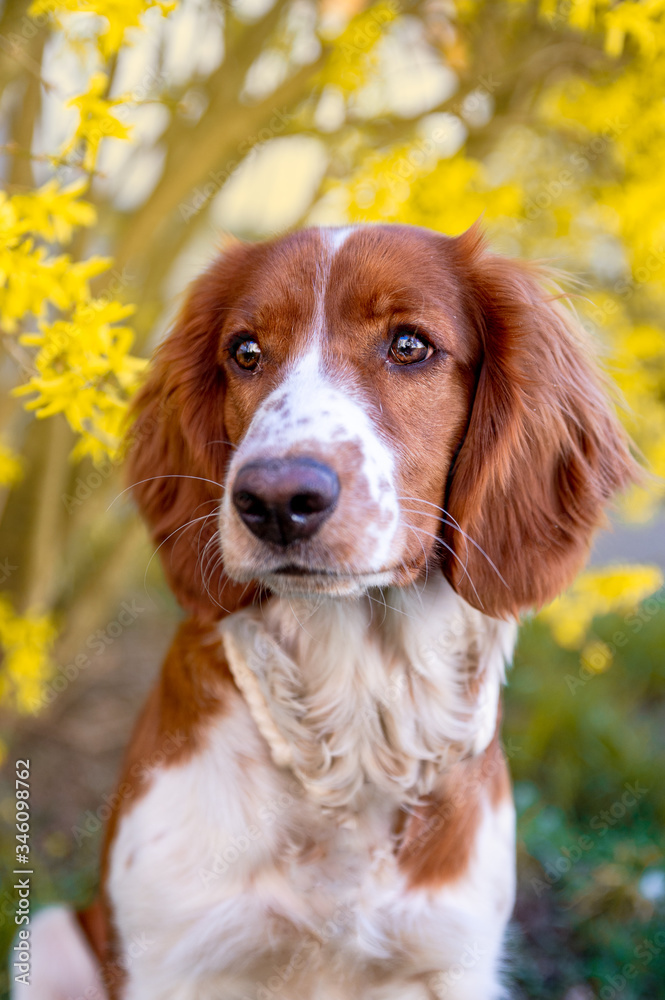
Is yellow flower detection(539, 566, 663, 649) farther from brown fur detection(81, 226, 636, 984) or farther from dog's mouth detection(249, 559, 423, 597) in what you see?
dog's mouth detection(249, 559, 423, 597)

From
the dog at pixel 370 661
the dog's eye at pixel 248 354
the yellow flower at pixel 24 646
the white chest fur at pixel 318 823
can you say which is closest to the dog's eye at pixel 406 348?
the dog at pixel 370 661

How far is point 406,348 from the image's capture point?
1800 mm

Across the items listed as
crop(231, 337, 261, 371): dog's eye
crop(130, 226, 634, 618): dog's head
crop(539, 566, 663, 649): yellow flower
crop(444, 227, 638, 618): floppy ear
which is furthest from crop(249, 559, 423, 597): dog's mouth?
crop(539, 566, 663, 649): yellow flower

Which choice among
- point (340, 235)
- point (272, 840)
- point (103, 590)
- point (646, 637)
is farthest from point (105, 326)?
point (646, 637)

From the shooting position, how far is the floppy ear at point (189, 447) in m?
2.00

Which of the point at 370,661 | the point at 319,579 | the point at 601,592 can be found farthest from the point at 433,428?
the point at 601,592

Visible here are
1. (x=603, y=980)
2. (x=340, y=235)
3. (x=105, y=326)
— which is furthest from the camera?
(x=603, y=980)

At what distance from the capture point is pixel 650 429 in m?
4.10

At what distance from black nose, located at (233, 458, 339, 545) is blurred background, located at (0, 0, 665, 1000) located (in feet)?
1.81

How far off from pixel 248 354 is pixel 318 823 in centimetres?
107

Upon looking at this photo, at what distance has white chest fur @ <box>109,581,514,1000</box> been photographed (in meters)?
1.83

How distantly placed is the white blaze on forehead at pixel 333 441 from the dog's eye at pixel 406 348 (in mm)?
174

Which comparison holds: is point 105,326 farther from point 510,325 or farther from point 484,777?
point 484,777

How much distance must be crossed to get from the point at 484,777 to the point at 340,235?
1314 millimetres
